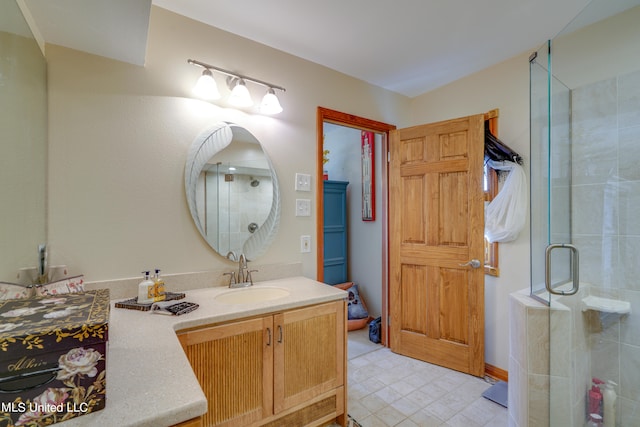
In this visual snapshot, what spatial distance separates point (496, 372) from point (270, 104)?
271 cm

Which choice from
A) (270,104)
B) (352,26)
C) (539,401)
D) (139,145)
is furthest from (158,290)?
(539,401)

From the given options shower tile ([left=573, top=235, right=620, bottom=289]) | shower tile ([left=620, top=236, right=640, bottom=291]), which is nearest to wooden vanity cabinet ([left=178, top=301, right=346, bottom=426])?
shower tile ([left=573, top=235, right=620, bottom=289])

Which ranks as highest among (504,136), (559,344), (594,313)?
(504,136)

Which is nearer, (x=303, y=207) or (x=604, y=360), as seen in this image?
(x=604, y=360)

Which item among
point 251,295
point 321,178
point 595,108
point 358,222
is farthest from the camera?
point 358,222

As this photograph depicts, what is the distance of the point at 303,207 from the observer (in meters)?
2.24

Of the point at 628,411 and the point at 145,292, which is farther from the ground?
the point at 145,292

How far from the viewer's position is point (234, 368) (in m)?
1.39

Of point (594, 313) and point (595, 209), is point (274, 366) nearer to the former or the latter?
point (594, 313)

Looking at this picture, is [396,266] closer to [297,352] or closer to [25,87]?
[297,352]

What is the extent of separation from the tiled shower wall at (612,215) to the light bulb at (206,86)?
7.38 feet

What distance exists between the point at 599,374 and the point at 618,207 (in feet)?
3.09

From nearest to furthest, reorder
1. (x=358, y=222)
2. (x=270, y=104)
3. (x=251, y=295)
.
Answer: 1. (x=251, y=295)
2. (x=270, y=104)
3. (x=358, y=222)

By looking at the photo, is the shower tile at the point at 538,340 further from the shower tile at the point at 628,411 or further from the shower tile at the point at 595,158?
the shower tile at the point at 595,158
